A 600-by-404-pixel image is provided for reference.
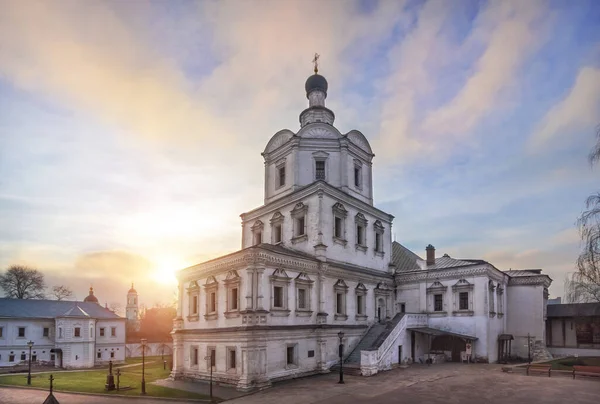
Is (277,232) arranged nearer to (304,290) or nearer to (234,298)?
(304,290)

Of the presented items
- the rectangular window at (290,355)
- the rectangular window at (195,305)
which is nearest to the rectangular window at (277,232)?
the rectangular window at (195,305)

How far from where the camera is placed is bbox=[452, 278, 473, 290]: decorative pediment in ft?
117

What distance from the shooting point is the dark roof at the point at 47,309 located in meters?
50.7

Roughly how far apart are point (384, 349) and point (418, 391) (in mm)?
7469

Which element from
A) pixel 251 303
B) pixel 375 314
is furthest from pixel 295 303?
pixel 375 314

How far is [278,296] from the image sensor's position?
88.8 ft

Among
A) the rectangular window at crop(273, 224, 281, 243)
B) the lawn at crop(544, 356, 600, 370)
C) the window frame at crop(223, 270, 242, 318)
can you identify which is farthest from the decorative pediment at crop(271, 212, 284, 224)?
the lawn at crop(544, 356, 600, 370)

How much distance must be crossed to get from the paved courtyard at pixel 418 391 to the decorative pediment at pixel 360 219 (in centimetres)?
1186

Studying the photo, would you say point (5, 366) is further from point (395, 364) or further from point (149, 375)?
point (395, 364)

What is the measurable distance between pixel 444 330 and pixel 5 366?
45.9 m

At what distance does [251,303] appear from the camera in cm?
2519

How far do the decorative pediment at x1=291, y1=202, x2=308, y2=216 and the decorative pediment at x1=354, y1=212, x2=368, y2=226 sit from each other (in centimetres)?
497

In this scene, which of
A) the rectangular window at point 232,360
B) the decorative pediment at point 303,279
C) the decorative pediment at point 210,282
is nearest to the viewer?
the rectangular window at point 232,360

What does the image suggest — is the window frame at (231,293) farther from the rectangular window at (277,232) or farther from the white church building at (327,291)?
the rectangular window at (277,232)
